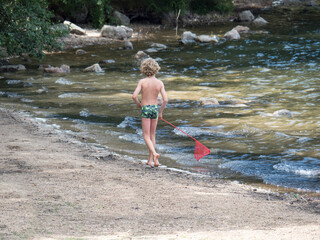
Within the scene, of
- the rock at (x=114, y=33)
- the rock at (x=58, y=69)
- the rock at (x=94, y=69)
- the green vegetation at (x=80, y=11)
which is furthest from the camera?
the rock at (x=114, y=33)

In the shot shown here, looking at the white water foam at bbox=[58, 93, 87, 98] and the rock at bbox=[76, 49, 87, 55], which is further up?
the rock at bbox=[76, 49, 87, 55]

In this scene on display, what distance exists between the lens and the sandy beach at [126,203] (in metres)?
4.87

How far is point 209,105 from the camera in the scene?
1316 centimetres

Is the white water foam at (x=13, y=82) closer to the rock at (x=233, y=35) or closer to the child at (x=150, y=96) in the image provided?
the child at (x=150, y=96)

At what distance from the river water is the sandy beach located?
3.69ft

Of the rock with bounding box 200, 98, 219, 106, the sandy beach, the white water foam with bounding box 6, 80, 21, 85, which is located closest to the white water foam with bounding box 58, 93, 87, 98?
the white water foam with bounding box 6, 80, 21, 85

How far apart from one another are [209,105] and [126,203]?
766cm

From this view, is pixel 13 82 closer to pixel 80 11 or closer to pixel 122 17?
pixel 80 11

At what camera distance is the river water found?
873 cm

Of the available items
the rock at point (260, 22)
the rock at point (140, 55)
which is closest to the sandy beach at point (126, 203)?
the rock at point (140, 55)

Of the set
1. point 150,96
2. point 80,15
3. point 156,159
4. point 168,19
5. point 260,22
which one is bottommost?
point 156,159

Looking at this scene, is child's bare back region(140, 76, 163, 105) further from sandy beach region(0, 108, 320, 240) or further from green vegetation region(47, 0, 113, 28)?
green vegetation region(47, 0, 113, 28)

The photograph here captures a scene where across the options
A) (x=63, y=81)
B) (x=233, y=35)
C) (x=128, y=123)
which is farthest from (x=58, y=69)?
(x=233, y=35)

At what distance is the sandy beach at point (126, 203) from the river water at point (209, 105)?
1125mm
